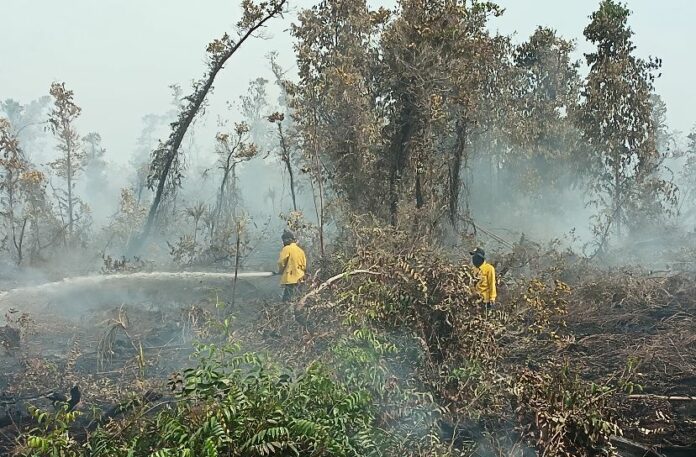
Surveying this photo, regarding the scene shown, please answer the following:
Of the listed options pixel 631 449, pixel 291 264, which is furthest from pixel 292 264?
pixel 631 449

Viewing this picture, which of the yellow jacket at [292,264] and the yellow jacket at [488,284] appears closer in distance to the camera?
the yellow jacket at [488,284]

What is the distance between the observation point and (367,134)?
43.0 ft

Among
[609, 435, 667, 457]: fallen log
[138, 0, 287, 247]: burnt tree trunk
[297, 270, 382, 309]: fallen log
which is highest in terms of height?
[138, 0, 287, 247]: burnt tree trunk

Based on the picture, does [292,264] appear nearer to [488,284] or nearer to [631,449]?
[488,284]

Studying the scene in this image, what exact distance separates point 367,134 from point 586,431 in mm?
8829

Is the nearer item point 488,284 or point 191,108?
point 488,284

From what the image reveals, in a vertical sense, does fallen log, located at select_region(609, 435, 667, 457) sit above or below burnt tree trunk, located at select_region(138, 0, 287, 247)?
below

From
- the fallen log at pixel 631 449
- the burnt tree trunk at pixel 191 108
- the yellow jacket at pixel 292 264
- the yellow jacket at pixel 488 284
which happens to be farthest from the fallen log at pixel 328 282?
the burnt tree trunk at pixel 191 108

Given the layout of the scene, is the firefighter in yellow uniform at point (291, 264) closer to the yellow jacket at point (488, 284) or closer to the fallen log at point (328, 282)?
the yellow jacket at point (488, 284)

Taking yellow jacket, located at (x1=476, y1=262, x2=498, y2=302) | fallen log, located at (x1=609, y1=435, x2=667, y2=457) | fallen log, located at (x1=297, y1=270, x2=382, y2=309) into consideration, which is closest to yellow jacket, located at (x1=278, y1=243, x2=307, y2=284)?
yellow jacket, located at (x1=476, y1=262, x2=498, y2=302)

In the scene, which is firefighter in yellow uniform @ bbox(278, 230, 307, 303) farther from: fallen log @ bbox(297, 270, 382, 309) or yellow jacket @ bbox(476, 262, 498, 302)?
fallen log @ bbox(297, 270, 382, 309)

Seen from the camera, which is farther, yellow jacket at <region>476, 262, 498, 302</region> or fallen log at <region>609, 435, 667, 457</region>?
yellow jacket at <region>476, 262, 498, 302</region>

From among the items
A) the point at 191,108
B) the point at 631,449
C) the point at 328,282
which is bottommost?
the point at 631,449

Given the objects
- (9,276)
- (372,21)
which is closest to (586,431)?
(372,21)
